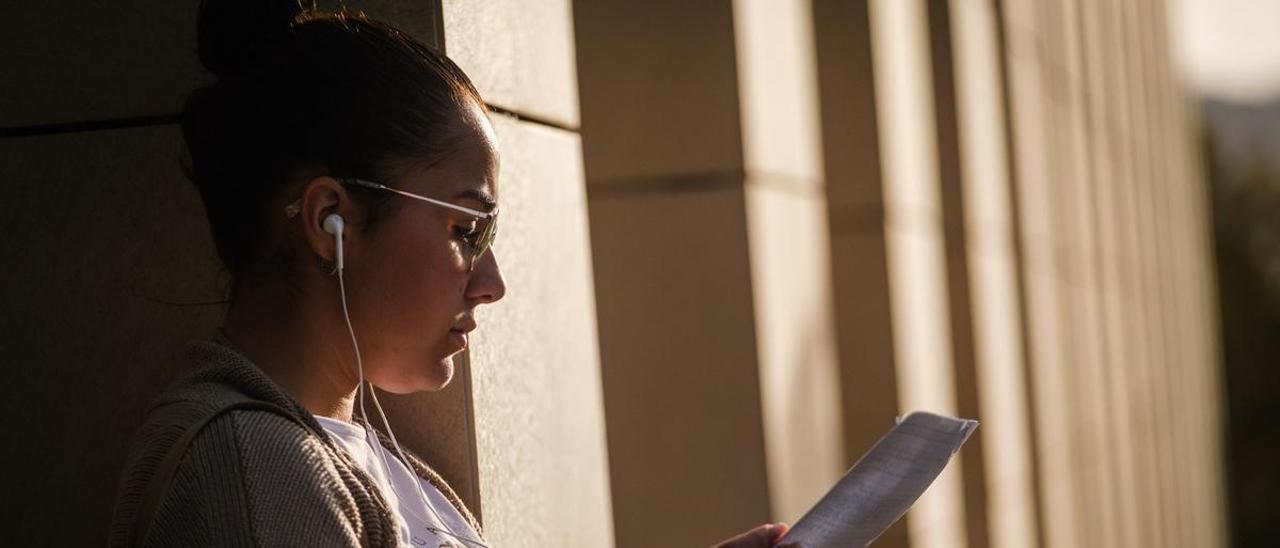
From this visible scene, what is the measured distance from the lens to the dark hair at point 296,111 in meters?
2.30

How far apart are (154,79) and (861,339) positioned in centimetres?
362

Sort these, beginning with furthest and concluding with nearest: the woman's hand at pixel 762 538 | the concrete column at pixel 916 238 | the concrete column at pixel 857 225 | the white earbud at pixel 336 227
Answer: the concrete column at pixel 916 238, the concrete column at pixel 857 225, the woman's hand at pixel 762 538, the white earbud at pixel 336 227

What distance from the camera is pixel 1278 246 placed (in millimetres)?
34719

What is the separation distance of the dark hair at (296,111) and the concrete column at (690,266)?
1.89m

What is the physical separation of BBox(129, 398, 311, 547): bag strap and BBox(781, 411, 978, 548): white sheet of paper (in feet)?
2.90

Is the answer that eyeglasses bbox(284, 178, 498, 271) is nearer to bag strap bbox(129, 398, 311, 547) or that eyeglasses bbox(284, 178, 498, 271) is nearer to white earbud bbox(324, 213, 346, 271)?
white earbud bbox(324, 213, 346, 271)

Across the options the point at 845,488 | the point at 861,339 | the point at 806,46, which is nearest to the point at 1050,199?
the point at 861,339

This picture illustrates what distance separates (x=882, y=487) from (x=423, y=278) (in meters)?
0.84

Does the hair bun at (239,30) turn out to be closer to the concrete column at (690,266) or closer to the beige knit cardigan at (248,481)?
the beige knit cardigan at (248,481)

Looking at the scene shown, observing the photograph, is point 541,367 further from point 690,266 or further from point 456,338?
point 690,266

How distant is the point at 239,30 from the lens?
245cm

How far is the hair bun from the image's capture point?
2.42m

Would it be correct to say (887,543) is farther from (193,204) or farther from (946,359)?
(193,204)

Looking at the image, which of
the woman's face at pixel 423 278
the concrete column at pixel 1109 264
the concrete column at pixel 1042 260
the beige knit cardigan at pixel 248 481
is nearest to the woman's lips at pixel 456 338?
the woman's face at pixel 423 278
